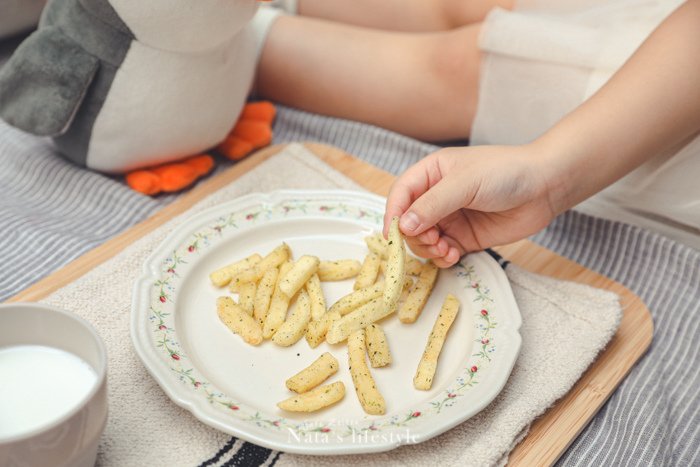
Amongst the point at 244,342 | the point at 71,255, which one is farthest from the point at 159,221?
the point at 244,342

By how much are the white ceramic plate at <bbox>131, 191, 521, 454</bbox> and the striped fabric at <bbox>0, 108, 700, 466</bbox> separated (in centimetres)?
6

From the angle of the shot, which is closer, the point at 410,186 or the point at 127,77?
the point at 410,186

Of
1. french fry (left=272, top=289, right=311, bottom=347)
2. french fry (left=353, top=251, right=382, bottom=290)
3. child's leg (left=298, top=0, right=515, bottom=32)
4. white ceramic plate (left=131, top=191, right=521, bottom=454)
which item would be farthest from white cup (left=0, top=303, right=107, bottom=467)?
child's leg (left=298, top=0, right=515, bottom=32)

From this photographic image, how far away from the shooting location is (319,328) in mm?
795

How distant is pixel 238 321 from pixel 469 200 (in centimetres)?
29

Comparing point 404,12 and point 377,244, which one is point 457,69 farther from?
point 377,244

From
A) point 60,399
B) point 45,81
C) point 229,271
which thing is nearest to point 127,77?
point 45,81

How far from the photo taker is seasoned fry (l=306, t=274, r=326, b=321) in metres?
0.82

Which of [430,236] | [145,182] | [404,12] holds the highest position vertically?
[404,12]

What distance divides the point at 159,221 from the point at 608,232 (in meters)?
0.62

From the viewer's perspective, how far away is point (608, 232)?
3.41 ft

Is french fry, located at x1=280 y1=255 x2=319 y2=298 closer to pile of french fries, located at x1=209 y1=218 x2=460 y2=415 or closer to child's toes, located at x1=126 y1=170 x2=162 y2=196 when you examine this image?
pile of french fries, located at x1=209 y1=218 x2=460 y2=415

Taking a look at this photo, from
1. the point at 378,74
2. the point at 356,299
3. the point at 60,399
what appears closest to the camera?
the point at 60,399

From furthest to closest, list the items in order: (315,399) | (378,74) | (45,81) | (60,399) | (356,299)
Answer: (378,74) → (45,81) → (356,299) → (315,399) → (60,399)
